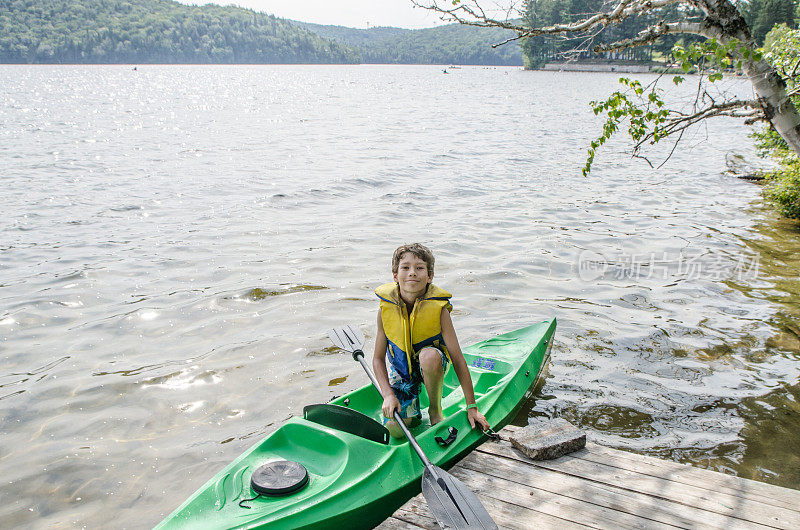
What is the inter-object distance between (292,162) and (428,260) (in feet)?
47.7

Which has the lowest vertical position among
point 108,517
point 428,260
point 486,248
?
point 108,517

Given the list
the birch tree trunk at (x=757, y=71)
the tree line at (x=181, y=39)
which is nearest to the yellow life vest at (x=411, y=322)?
the birch tree trunk at (x=757, y=71)

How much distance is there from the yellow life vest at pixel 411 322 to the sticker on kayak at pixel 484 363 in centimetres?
123

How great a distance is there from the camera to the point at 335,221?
37.6 feet

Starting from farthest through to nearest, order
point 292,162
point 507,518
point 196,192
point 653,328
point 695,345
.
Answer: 1. point 292,162
2. point 196,192
3. point 653,328
4. point 695,345
5. point 507,518

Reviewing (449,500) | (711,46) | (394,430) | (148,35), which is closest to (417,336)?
(394,430)

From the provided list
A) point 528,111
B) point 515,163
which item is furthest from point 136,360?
point 528,111

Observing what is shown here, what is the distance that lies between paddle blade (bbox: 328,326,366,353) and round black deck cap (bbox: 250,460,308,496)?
4.58 feet

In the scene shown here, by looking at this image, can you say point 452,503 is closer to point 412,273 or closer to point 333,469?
point 333,469

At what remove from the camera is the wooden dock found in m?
3.13

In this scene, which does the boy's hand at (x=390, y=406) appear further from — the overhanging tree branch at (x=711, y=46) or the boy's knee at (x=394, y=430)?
the overhanging tree branch at (x=711, y=46)

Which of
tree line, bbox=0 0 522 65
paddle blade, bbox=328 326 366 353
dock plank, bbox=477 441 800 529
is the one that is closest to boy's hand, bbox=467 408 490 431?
dock plank, bbox=477 441 800 529

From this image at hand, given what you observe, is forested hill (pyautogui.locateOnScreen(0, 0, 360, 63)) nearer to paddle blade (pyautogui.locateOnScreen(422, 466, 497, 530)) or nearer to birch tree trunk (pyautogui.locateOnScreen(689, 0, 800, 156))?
birch tree trunk (pyautogui.locateOnScreen(689, 0, 800, 156))

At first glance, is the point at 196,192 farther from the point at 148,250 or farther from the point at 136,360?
the point at 136,360
